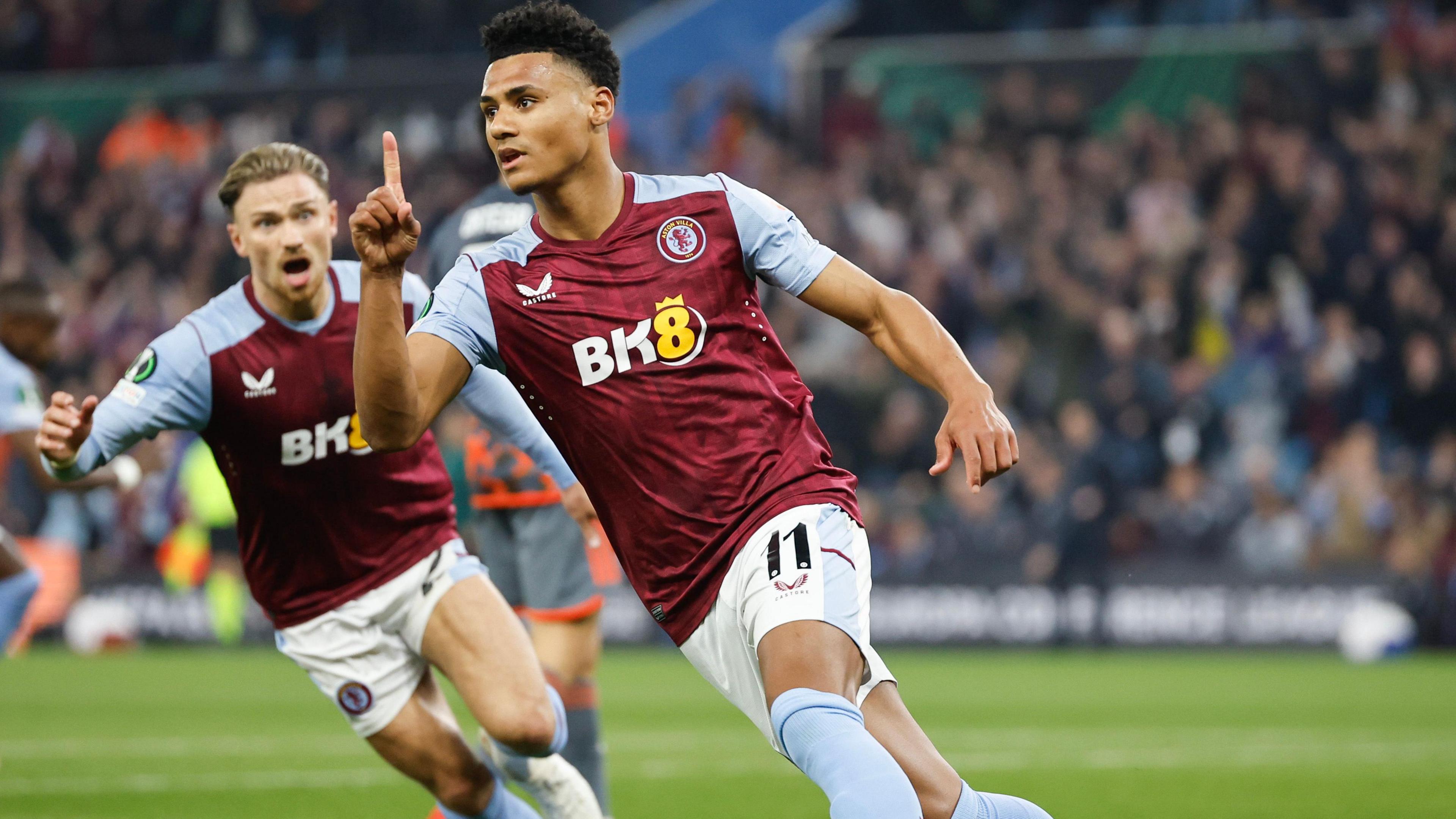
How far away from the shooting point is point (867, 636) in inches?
155

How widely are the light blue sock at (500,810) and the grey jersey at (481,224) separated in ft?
6.40

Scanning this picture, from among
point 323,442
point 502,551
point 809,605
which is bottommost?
point 502,551

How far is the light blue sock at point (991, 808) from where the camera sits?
12.8ft

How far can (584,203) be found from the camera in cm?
421

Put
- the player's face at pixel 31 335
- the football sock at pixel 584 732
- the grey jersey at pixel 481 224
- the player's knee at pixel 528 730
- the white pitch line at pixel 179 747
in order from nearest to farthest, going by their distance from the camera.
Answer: the player's knee at pixel 528 730 < the football sock at pixel 584 732 < the grey jersey at pixel 481 224 < the player's face at pixel 31 335 < the white pitch line at pixel 179 747

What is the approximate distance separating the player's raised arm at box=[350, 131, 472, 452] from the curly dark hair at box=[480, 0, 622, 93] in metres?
0.42

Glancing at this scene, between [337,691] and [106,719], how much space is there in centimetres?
624

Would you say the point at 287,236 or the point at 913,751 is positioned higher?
the point at 287,236

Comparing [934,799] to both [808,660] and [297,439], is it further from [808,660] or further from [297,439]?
[297,439]

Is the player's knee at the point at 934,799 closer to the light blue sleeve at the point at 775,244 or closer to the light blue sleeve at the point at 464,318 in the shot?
the light blue sleeve at the point at 775,244

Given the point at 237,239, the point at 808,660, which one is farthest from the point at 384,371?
the point at 237,239

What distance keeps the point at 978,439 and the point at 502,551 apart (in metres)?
3.03

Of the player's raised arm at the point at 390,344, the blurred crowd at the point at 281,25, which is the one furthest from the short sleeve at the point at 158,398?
the blurred crowd at the point at 281,25

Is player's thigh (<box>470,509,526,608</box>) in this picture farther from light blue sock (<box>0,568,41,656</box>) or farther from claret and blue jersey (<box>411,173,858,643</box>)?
light blue sock (<box>0,568,41,656</box>)
